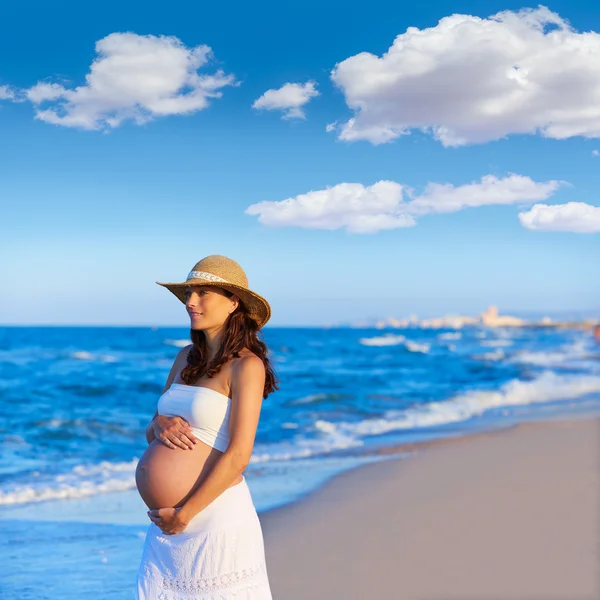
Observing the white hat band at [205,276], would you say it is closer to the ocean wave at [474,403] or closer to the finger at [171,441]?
the finger at [171,441]

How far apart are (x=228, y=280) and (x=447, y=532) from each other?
3643 mm

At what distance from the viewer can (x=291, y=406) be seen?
16.2m

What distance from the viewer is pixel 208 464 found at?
298 cm

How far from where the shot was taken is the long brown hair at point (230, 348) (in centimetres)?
301

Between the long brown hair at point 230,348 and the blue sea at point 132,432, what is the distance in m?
2.38

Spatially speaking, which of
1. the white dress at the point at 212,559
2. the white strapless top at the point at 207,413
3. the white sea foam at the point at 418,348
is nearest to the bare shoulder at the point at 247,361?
the white strapless top at the point at 207,413

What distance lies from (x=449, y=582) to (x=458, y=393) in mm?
13929

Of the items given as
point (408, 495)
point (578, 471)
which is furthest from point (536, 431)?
point (408, 495)

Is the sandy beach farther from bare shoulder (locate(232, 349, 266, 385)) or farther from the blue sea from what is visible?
Answer: bare shoulder (locate(232, 349, 266, 385))

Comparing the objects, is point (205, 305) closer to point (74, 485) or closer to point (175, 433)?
point (175, 433)

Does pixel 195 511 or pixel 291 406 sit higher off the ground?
pixel 195 511

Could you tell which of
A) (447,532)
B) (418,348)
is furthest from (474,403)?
(418,348)

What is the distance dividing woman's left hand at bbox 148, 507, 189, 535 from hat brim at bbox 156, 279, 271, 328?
0.87m

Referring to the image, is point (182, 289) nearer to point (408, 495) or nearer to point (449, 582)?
point (449, 582)
